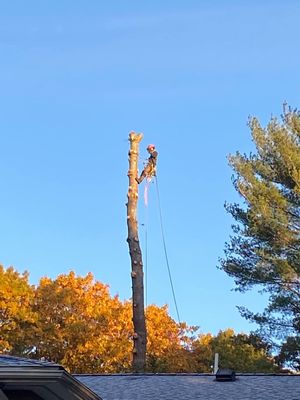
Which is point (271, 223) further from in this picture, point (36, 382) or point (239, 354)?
point (36, 382)

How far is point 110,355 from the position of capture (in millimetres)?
33875

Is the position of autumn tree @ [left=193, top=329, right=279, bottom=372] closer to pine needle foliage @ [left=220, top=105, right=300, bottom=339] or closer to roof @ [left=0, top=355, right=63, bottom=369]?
pine needle foliage @ [left=220, top=105, right=300, bottom=339]

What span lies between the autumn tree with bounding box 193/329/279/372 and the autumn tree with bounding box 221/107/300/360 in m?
0.82

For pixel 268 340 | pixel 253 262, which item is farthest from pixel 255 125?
pixel 268 340

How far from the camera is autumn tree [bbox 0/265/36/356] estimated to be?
33.8m

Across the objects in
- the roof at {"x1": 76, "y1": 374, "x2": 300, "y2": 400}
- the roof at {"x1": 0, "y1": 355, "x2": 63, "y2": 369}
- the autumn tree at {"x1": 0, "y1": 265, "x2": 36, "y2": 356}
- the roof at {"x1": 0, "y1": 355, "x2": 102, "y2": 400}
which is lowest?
the roof at {"x1": 0, "y1": 355, "x2": 102, "y2": 400}

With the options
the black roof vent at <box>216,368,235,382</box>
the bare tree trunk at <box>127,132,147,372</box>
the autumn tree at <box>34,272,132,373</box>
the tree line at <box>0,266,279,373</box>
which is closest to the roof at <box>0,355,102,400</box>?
the black roof vent at <box>216,368,235,382</box>

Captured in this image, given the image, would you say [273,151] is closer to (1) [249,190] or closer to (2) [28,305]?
(1) [249,190]

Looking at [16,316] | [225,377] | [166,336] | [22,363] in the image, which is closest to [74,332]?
[16,316]

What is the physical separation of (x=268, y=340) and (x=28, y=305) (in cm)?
1266

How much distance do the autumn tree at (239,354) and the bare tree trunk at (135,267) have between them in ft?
21.5

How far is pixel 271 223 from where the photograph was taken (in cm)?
2648

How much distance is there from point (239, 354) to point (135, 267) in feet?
31.8

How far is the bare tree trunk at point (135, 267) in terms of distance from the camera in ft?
70.5
